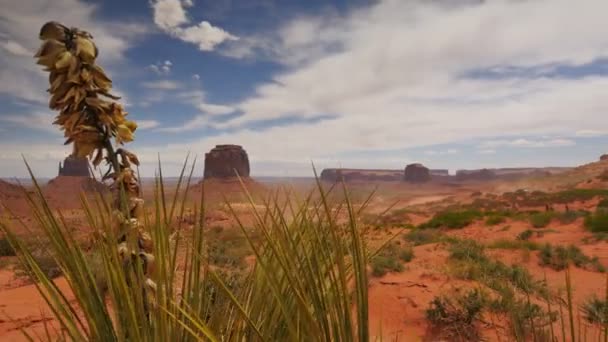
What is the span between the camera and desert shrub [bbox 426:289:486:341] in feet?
16.6

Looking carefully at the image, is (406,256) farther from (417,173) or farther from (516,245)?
(417,173)

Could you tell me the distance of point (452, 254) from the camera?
955 centimetres

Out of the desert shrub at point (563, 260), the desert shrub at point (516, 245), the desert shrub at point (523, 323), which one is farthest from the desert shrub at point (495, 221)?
the desert shrub at point (523, 323)

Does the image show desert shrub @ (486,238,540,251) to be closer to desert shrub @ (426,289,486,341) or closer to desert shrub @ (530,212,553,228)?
desert shrub @ (530,212,553,228)

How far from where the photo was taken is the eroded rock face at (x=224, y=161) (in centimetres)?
7075

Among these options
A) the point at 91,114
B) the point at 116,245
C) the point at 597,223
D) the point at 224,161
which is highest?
the point at 224,161

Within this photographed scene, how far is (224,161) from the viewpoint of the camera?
71.8 meters

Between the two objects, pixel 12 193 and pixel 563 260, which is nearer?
pixel 12 193

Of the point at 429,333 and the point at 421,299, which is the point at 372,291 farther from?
the point at 429,333

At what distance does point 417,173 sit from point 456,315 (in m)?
100

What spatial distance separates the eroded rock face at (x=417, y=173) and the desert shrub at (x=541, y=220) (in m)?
85.4

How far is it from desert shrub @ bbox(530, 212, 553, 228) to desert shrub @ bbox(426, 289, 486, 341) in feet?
44.5

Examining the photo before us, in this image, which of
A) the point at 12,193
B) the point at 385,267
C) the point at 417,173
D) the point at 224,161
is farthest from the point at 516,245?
the point at 417,173

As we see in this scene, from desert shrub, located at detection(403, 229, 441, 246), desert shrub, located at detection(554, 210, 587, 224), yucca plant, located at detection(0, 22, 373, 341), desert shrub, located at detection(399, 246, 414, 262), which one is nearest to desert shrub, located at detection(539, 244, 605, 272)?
desert shrub, located at detection(399, 246, 414, 262)
